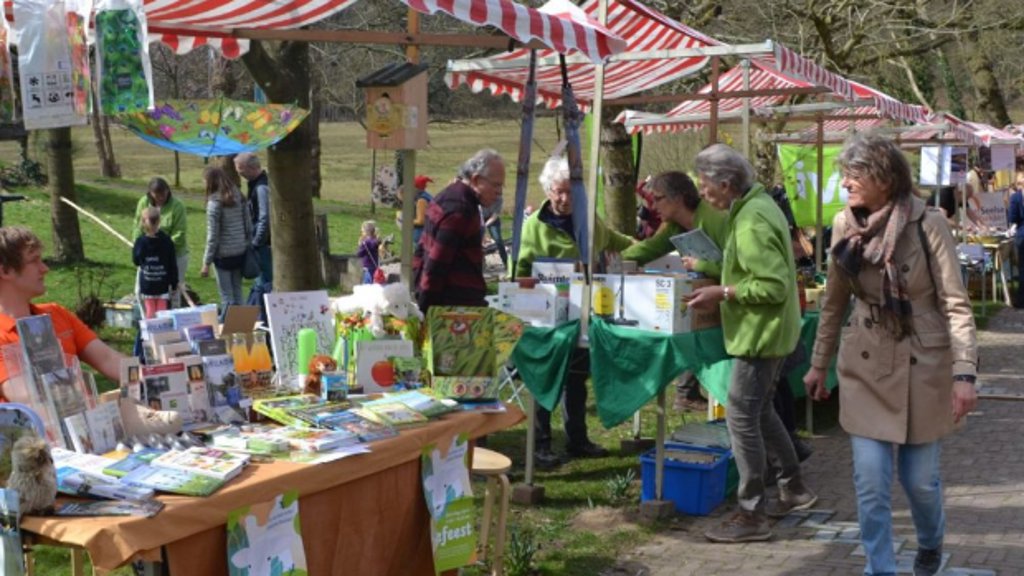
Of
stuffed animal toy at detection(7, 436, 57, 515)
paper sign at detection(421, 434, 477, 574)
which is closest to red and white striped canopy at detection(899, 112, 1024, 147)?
paper sign at detection(421, 434, 477, 574)

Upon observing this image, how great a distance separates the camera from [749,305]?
5.30m

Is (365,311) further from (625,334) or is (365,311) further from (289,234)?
(289,234)

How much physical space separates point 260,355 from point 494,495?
47.8 inches

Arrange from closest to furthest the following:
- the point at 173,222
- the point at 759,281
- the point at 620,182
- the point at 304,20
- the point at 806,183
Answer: the point at 759,281
the point at 304,20
the point at 173,222
the point at 620,182
the point at 806,183

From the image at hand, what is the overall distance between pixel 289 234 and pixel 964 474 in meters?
4.98

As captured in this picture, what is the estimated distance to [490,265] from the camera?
1802 centimetres

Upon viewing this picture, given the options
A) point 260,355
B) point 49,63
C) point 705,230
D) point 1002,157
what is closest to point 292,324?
point 260,355

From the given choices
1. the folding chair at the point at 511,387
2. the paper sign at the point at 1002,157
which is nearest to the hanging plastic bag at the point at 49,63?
the folding chair at the point at 511,387

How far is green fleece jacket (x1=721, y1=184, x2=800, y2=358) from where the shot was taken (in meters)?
5.16

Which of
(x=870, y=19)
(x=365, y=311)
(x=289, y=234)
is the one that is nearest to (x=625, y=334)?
(x=365, y=311)

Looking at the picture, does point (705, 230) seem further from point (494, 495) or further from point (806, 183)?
point (806, 183)

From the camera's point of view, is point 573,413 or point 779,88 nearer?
point 573,413

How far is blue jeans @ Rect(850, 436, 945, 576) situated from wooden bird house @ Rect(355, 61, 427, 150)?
→ 2.20 meters

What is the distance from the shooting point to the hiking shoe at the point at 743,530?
5461 mm
